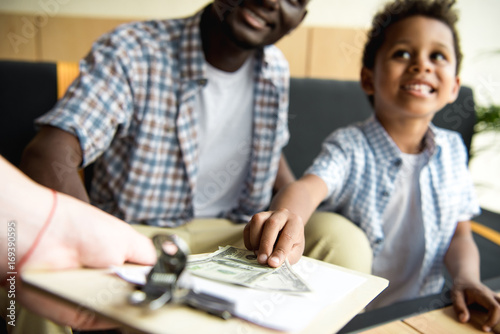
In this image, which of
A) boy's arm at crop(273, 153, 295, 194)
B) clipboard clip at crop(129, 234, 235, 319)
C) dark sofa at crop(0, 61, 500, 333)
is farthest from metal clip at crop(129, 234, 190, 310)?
boy's arm at crop(273, 153, 295, 194)

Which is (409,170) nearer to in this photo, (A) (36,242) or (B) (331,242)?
(B) (331,242)

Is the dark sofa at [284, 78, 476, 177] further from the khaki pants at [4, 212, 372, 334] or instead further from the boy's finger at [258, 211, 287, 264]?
the boy's finger at [258, 211, 287, 264]

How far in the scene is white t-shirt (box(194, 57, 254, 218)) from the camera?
1.08 m

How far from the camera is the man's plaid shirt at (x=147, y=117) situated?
0.91m

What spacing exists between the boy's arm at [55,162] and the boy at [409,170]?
1.59 feet

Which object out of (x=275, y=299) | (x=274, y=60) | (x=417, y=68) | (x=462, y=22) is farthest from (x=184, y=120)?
(x=462, y=22)

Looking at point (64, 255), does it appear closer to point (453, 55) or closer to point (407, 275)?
point (407, 275)

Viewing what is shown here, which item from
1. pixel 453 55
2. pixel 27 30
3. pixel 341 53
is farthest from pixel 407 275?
pixel 27 30

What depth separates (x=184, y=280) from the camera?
37 cm

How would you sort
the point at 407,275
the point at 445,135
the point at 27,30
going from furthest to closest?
the point at 27,30 < the point at 445,135 < the point at 407,275

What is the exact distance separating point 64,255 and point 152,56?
715 mm

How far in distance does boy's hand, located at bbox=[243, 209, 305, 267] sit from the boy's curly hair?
0.69 meters

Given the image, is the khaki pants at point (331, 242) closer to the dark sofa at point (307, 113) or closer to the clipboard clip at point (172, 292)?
the dark sofa at point (307, 113)

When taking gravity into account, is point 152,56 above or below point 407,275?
above
